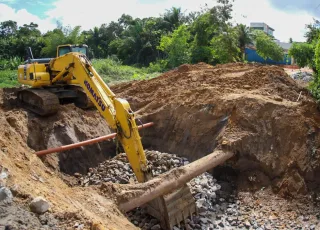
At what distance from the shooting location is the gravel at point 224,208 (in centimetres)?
651

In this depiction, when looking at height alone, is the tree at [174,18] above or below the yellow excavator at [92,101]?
above

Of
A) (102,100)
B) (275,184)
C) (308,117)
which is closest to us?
(102,100)

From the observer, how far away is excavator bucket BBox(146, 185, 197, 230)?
6.11 metres

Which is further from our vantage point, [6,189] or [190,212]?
[190,212]

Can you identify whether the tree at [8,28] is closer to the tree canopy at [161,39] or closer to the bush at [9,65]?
the tree canopy at [161,39]

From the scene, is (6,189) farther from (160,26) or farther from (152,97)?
(160,26)

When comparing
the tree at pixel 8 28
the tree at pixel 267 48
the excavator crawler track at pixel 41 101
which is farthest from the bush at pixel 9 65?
the excavator crawler track at pixel 41 101

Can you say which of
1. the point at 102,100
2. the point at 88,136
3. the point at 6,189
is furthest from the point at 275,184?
the point at 6,189

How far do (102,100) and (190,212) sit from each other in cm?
264

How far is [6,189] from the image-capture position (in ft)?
13.4

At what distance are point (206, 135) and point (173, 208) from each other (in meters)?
3.17

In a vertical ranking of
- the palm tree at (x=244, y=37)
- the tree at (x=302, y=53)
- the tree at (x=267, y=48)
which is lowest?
the tree at (x=302, y=53)

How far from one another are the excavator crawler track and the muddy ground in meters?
0.23

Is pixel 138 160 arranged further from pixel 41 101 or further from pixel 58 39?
pixel 58 39
